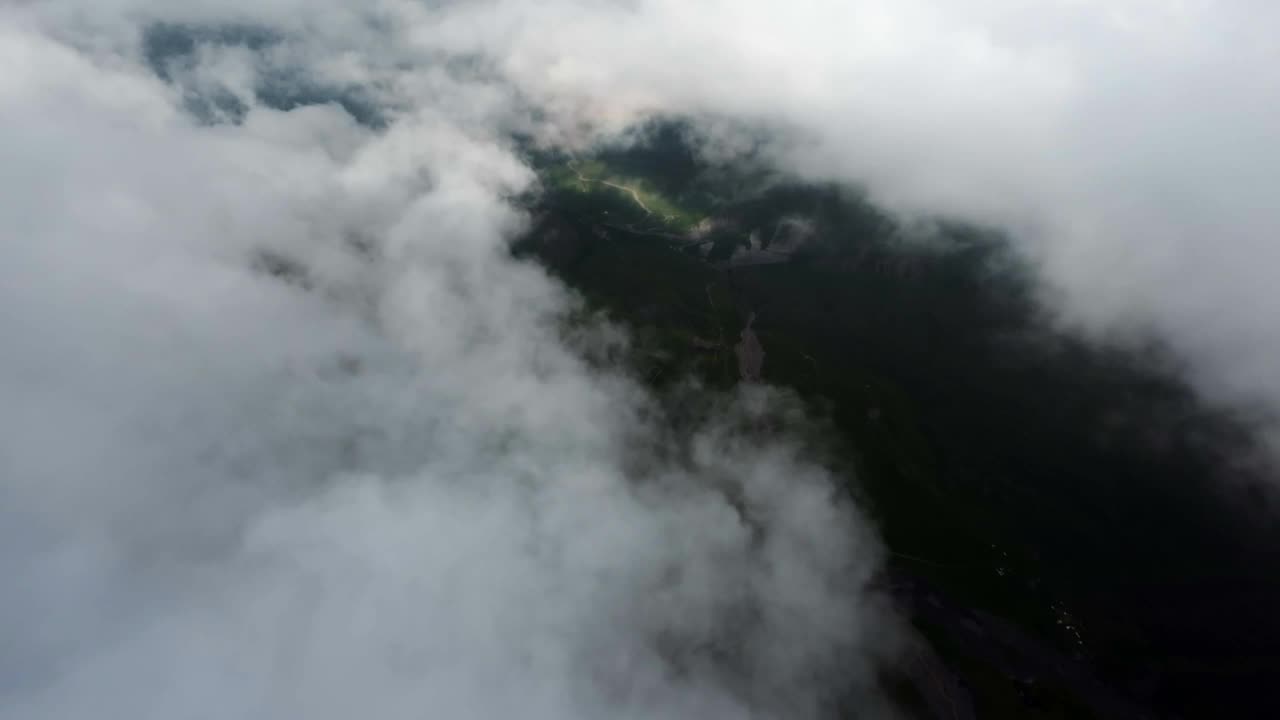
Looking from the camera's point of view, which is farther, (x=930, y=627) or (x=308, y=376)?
(x=308, y=376)

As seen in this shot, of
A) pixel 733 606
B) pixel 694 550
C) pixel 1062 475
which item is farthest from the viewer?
pixel 1062 475

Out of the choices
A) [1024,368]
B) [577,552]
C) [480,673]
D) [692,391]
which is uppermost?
[1024,368]

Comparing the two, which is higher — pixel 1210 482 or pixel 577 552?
pixel 1210 482

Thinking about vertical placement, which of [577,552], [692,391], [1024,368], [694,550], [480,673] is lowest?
[480,673]

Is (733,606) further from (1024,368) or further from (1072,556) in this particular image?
(1024,368)

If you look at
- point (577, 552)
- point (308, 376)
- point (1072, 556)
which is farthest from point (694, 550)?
point (308, 376)

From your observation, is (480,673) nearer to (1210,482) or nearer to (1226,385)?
(1210,482)

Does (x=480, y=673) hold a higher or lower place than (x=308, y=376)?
lower

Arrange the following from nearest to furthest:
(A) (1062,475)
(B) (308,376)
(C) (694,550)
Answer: (C) (694,550) → (A) (1062,475) → (B) (308,376)

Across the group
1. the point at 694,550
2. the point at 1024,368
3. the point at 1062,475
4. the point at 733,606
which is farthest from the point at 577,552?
the point at 1024,368

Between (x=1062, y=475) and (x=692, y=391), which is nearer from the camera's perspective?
(x=1062, y=475)
